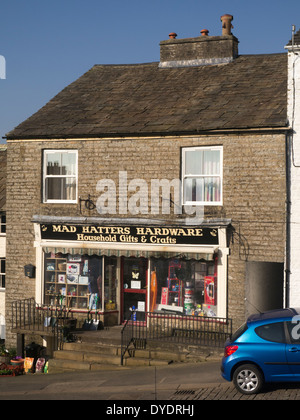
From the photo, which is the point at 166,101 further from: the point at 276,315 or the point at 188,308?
the point at 276,315

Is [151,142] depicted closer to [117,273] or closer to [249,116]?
[249,116]

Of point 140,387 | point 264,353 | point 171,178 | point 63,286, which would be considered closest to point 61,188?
point 63,286

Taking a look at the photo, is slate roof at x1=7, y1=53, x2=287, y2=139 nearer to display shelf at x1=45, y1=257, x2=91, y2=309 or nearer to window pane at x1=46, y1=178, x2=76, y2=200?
window pane at x1=46, y1=178, x2=76, y2=200

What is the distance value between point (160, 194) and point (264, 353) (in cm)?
714

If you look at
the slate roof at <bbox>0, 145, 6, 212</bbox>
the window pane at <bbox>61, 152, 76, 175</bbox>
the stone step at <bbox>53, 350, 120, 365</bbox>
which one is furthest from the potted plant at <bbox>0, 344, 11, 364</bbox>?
the window pane at <bbox>61, 152, 76, 175</bbox>

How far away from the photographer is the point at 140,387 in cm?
1487

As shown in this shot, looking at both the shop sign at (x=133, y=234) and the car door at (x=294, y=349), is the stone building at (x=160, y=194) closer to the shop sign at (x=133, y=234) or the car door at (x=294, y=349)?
the shop sign at (x=133, y=234)

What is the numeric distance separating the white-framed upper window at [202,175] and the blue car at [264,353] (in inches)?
228

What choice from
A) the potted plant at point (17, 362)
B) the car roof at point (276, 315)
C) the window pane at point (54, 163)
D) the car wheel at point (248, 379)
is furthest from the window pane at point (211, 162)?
the potted plant at point (17, 362)

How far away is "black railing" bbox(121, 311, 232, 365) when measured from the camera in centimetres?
1762

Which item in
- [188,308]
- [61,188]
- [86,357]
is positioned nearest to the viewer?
[86,357]

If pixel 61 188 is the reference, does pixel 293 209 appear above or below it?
below

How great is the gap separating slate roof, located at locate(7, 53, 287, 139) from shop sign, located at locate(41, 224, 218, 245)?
2.78m

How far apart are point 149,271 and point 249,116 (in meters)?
5.43
